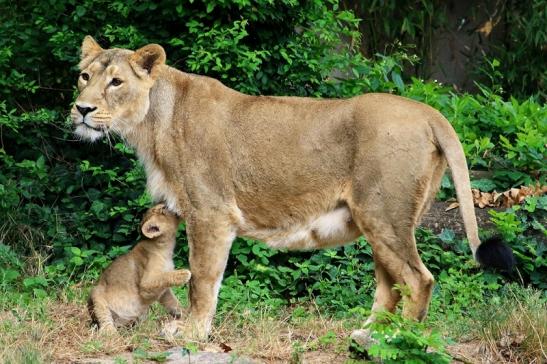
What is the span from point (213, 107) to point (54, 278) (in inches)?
78.3

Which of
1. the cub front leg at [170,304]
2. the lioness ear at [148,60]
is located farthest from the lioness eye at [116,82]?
the cub front leg at [170,304]

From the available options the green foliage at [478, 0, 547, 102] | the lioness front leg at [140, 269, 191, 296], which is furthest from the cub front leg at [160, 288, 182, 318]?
the green foliage at [478, 0, 547, 102]

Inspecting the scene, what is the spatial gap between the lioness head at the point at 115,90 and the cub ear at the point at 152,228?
0.54 meters

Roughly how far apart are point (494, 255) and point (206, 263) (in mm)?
1589

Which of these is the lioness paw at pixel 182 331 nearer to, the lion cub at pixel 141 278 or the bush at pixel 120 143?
the lion cub at pixel 141 278

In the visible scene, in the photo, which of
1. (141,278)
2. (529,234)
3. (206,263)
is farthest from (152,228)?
(529,234)

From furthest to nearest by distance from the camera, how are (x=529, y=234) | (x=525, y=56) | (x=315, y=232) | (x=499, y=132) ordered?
(x=525, y=56)
(x=499, y=132)
(x=529, y=234)
(x=315, y=232)

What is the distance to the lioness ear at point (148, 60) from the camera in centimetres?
631

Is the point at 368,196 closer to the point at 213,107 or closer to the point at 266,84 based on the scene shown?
the point at 213,107

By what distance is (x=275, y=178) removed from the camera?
622 cm

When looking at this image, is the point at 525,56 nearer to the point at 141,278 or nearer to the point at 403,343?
the point at 141,278

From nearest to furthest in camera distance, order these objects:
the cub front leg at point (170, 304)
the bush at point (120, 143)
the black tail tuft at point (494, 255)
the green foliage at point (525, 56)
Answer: the black tail tuft at point (494, 255), the cub front leg at point (170, 304), the bush at point (120, 143), the green foliage at point (525, 56)

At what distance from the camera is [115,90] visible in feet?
20.5

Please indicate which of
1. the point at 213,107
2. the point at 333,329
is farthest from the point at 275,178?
the point at 333,329
